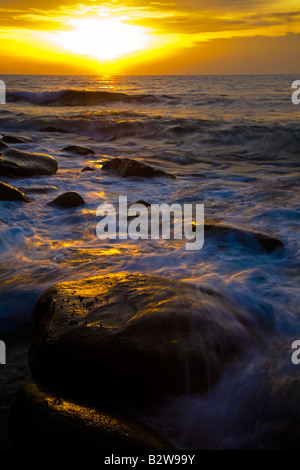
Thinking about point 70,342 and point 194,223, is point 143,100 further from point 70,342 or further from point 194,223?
point 70,342

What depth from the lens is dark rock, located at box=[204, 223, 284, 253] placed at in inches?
163

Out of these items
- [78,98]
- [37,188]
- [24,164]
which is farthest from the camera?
[78,98]

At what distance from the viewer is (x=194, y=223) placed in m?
4.94

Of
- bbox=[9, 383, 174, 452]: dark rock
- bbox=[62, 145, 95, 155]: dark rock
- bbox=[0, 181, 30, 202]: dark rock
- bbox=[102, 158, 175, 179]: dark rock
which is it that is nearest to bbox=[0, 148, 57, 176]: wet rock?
bbox=[102, 158, 175, 179]: dark rock

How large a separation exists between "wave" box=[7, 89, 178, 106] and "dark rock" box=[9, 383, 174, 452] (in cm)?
2544

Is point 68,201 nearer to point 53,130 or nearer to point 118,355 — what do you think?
point 118,355

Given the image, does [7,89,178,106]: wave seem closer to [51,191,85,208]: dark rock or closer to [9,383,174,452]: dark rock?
[51,191,85,208]: dark rock

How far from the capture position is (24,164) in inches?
289

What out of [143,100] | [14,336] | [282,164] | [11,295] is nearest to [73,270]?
[11,295]

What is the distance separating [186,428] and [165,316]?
2.07ft

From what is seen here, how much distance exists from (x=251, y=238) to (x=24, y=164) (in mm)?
5051

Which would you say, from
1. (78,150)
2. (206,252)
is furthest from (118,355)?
(78,150)

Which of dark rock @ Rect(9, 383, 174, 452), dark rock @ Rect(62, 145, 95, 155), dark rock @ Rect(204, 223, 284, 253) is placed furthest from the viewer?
dark rock @ Rect(62, 145, 95, 155)

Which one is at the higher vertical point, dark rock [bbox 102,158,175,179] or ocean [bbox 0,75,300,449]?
dark rock [bbox 102,158,175,179]
